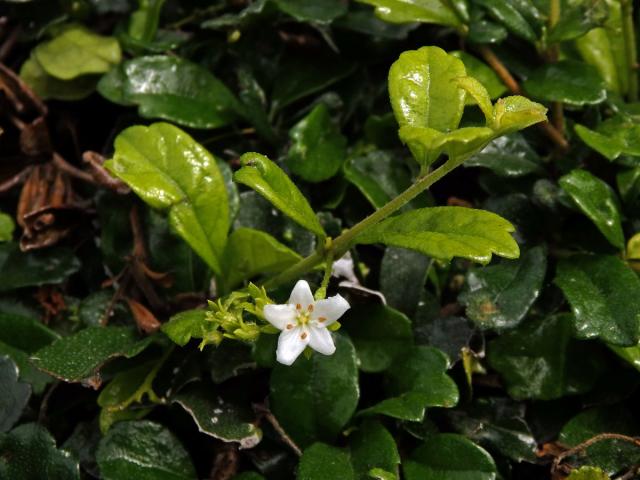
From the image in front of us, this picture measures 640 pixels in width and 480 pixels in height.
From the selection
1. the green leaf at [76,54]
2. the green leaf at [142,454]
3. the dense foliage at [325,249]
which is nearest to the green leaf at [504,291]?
the dense foliage at [325,249]

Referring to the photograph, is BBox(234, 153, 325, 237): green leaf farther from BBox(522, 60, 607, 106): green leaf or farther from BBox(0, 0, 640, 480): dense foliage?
BBox(522, 60, 607, 106): green leaf

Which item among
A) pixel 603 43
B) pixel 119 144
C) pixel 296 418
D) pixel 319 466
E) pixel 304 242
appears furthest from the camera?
pixel 603 43

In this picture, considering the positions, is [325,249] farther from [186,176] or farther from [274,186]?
[186,176]

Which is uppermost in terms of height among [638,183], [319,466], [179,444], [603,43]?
[603,43]

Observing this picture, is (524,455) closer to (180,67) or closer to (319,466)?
(319,466)

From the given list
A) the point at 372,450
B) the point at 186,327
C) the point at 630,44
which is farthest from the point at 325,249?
the point at 630,44

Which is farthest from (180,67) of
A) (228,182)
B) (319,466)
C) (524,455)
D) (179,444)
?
(524,455)

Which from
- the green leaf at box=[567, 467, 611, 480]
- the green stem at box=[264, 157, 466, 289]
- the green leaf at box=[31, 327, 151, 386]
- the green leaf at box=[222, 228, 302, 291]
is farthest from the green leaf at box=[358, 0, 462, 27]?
the green leaf at box=[567, 467, 611, 480]

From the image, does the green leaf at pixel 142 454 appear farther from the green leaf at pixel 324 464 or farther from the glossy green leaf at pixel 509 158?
the glossy green leaf at pixel 509 158
